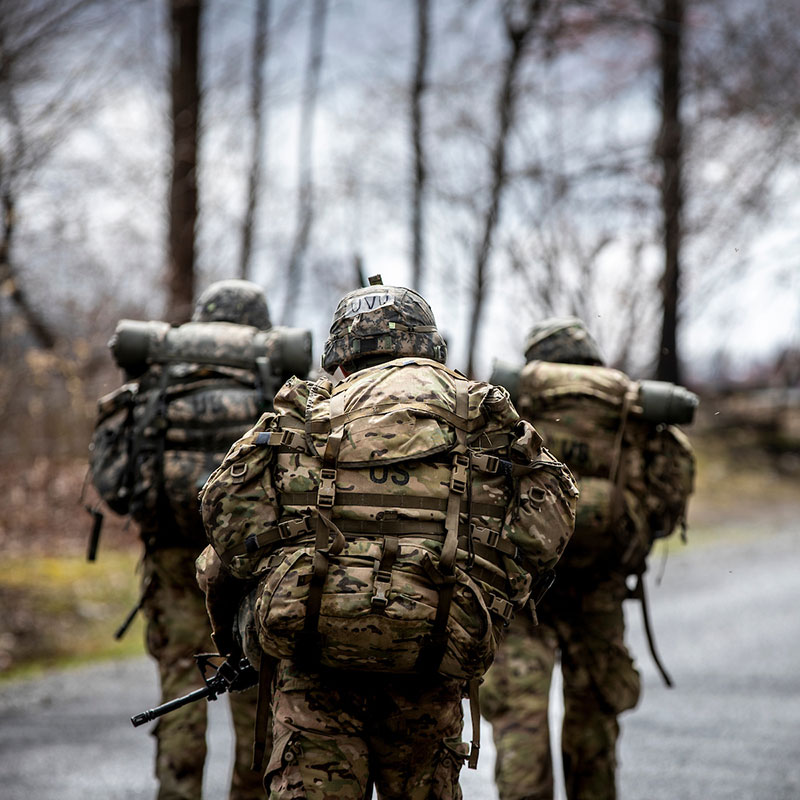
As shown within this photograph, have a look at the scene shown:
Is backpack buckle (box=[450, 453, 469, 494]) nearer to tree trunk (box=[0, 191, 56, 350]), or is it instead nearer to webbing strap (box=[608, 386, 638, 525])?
webbing strap (box=[608, 386, 638, 525])

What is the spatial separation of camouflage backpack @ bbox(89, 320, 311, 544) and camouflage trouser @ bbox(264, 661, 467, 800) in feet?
5.02

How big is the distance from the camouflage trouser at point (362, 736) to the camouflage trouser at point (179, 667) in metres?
1.37

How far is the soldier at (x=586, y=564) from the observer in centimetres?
448

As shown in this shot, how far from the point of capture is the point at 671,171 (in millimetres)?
13234

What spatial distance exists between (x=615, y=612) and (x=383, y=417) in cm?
223

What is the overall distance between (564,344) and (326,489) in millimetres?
2206

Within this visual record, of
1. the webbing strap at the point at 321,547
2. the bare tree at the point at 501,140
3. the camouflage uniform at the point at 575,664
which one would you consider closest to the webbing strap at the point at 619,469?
the camouflage uniform at the point at 575,664

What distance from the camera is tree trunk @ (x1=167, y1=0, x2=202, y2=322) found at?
1195cm

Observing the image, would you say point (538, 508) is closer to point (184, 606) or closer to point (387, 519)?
point (387, 519)

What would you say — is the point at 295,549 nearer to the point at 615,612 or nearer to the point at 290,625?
the point at 290,625

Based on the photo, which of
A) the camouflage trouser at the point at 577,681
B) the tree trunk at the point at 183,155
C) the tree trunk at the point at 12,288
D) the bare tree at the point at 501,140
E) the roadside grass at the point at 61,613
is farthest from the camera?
the bare tree at the point at 501,140

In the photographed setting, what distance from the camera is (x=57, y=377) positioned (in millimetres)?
12172

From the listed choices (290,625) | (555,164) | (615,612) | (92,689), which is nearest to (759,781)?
(615,612)

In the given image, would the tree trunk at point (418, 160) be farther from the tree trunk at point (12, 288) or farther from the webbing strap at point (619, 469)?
the webbing strap at point (619, 469)
